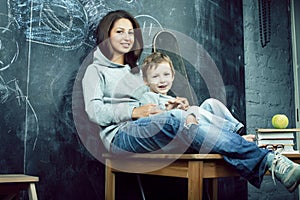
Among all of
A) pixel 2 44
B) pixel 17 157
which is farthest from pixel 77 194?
pixel 2 44

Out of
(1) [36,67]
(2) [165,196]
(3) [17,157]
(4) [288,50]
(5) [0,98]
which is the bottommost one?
(2) [165,196]

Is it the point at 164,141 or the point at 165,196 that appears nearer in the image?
the point at 164,141

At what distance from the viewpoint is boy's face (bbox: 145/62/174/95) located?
1999 millimetres

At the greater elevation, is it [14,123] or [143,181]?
[14,123]

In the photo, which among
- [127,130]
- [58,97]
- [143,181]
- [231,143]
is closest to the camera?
[231,143]

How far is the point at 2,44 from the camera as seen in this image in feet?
6.05

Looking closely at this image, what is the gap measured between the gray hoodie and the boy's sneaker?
2.20ft

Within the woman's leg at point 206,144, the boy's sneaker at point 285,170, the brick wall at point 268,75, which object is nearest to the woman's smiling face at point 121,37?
the woman's leg at point 206,144

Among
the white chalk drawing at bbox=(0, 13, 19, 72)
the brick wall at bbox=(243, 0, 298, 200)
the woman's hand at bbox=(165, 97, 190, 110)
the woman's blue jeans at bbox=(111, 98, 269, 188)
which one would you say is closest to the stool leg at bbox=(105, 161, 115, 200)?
the woman's blue jeans at bbox=(111, 98, 269, 188)

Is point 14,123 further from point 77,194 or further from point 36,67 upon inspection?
point 77,194

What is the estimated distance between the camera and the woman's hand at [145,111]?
1.76 meters

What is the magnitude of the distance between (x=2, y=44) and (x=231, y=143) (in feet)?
3.59

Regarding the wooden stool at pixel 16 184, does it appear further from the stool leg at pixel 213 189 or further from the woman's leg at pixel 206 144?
the stool leg at pixel 213 189

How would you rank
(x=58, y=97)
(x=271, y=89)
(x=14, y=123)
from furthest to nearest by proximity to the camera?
(x=271, y=89)
(x=58, y=97)
(x=14, y=123)
